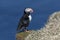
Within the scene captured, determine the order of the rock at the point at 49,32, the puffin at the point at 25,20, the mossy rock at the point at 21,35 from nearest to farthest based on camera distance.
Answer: the rock at the point at 49,32
the mossy rock at the point at 21,35
the puffin at the point at 25,20

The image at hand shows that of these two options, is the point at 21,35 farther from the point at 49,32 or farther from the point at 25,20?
the point at 25,20

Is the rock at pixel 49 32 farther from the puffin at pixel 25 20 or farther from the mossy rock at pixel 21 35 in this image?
the puffin at pixel 25 20

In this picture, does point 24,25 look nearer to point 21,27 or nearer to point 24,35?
point 21,27

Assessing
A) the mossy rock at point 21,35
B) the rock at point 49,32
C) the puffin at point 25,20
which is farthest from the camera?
the puffin at point 25,20

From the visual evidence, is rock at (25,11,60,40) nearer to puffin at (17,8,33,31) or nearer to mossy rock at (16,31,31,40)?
mossy rock at (16,31,31,40)

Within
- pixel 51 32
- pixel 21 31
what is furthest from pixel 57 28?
pixel 21 31

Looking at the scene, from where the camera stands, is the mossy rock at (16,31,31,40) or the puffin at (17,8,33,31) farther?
the puffin at (17,8,33,31)

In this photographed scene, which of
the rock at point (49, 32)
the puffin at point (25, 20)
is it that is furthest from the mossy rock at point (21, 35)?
the puffin at point (25, 20)

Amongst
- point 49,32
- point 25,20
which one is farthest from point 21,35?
point 25,20

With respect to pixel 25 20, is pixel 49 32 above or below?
below

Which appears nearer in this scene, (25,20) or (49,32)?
(49,32)

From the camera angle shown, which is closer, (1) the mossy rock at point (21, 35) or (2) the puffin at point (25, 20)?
(1) the mossy rock at point (21, 35)

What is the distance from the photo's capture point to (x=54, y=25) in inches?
353

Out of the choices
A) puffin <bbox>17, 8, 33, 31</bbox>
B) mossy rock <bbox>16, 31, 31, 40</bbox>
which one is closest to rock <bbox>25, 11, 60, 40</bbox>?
mossy rock <bbox>16, 31, 31, 40</bbox>
